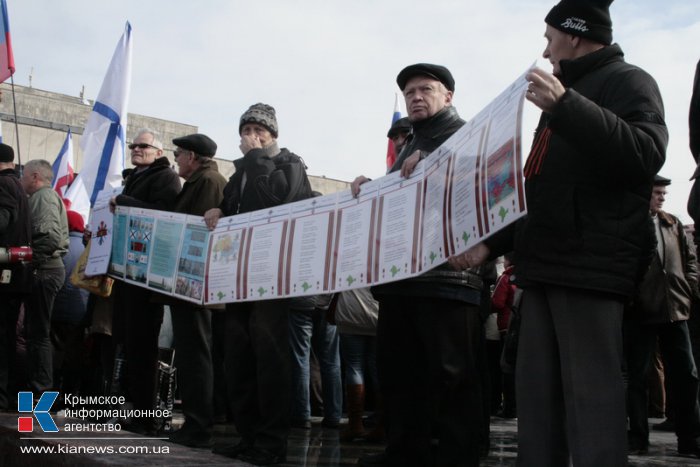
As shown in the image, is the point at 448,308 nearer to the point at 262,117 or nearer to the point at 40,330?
the point at 262,117

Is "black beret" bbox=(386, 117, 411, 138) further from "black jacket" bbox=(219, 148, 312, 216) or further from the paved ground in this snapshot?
the paved ground

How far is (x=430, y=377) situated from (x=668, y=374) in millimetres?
3062

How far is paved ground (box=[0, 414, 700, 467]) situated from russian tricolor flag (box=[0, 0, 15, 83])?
187 inches

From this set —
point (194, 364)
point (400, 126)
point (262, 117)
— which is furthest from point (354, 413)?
point (262, 117)

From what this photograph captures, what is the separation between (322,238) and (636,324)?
318cm

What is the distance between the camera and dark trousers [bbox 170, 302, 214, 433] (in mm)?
5828

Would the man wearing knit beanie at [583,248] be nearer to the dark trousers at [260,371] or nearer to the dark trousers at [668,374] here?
the dark trousers at [260,371]

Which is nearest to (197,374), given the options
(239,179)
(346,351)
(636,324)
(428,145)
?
(239,179)

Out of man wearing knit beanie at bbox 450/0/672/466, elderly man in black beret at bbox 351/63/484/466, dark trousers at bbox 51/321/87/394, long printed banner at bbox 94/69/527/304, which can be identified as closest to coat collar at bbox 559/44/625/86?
man wearing knit beanie at bbox 450/0/672/466

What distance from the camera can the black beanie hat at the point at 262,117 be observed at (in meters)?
5.82

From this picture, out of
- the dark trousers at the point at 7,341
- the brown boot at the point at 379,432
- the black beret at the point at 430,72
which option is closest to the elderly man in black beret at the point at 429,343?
the black beret at the point at 430,72

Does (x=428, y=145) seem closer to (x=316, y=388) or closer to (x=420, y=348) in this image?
(x=420, y=348)

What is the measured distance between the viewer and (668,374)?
21.7 feet

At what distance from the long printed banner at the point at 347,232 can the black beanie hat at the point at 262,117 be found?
0.69 meters
